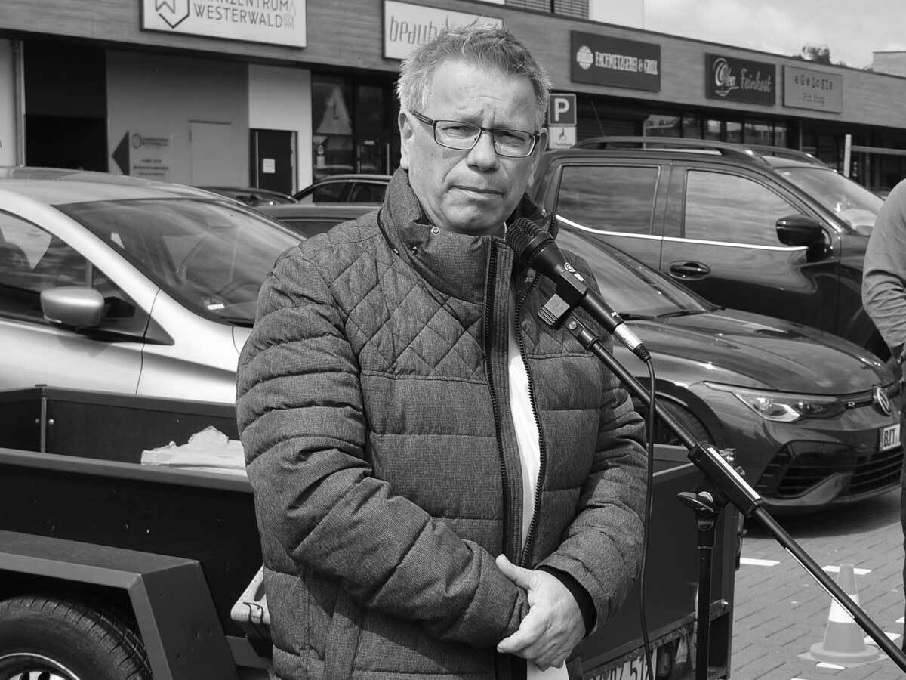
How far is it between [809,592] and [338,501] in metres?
4.53

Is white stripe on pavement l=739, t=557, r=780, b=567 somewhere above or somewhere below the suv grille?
below

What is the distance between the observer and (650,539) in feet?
11.2

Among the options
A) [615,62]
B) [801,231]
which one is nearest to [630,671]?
[801,231]

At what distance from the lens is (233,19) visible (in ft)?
73.1

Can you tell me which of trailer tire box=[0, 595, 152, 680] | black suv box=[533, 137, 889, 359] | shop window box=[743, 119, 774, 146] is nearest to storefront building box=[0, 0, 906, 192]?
black suv box=[533, 137, 889, 359]

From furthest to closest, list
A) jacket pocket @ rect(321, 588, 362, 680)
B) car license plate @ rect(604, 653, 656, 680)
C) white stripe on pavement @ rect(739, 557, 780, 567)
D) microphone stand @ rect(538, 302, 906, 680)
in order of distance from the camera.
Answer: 1. white stripe on pavement @ rect(739, 557, 780, 567)
2. car license plate @ rect(604, 653, 656, 680)
3. jacket pocket @ rect(321, 588, 362, 680)
4. microphone stand @ rect(538, 302, 906, 680)

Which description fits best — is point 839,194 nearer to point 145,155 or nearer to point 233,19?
point 233,19

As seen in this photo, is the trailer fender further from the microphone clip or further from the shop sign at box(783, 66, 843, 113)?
the shop sign at box(783, 66, 843, 113)

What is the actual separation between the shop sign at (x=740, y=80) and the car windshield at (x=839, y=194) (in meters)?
23.3

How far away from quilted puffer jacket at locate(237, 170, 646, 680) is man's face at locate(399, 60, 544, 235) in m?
0.06

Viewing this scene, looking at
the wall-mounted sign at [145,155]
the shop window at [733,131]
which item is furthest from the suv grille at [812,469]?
the shop window at [733,131]

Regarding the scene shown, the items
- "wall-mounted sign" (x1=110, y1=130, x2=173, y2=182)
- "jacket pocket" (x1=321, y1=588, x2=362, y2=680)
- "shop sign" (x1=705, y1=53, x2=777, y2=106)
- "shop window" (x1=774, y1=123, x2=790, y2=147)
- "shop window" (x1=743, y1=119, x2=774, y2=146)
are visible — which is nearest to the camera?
"jacket pocket" (x1=321, y1=588, x2=362, y2=680)

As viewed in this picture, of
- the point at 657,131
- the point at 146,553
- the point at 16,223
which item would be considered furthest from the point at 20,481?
the point at 657,131

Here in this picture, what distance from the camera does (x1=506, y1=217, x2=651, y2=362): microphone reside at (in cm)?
249
